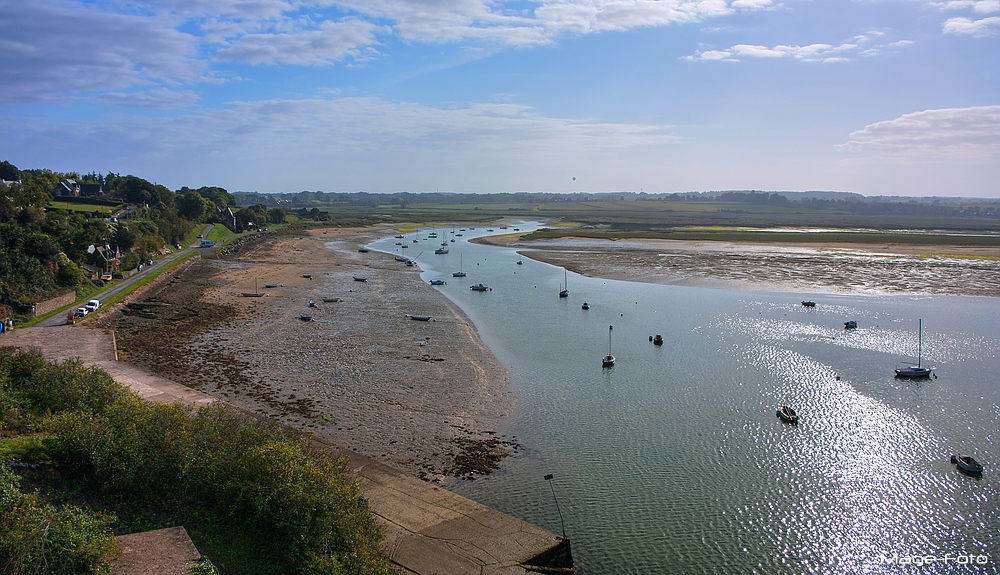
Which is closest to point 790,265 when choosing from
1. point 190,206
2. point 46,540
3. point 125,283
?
point 125,283

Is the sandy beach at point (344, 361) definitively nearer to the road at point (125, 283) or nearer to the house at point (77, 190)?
the road at point (125, 283)

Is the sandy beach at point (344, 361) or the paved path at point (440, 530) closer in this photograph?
the paved path at point (440, 530)

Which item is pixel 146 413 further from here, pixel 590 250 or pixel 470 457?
pixel 590 250

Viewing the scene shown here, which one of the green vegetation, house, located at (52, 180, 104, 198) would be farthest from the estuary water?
house, located at (52, 180, 104, 198)

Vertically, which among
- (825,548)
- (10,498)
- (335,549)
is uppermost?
(10,498)

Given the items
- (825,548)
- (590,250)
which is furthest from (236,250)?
(825,548)

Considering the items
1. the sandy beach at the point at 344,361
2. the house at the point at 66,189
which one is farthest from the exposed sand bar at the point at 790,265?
the house at the point at 66,189
